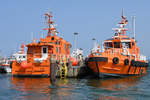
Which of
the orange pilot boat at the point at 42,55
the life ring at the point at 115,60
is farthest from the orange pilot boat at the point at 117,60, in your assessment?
the orange pilot boat at the point at 42,55

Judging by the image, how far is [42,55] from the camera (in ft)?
80.2

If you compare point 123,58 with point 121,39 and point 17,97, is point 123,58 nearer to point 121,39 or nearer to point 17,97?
point 121,39

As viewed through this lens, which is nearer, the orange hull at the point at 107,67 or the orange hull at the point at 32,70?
the orange hull at the point at 107,67

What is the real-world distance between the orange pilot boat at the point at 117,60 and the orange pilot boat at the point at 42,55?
348 centimetres

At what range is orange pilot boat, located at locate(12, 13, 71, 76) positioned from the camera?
23.2m

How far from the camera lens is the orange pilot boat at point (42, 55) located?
2323cm

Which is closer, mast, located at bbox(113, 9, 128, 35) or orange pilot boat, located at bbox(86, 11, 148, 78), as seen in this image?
orange pilot boat, located at bbox(86, 11, 148, 78)

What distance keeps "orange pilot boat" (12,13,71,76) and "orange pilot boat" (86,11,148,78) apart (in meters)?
3.48

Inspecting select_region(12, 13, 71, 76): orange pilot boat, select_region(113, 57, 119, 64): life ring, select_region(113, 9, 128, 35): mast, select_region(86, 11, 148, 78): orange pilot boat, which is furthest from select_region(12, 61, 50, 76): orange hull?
select_region(113, 9, 128, 35): mast

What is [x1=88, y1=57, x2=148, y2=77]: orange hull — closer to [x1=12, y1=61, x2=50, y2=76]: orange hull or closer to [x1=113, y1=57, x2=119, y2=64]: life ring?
[x1=113, y1=57, x2=119, y2=64]: life ring

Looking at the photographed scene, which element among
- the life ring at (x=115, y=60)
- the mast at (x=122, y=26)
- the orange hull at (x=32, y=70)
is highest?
Result: the mast at (x=122, y=26)

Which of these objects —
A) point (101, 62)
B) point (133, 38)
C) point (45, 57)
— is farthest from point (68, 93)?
point (133, 38)

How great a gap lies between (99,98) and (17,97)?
191 inches

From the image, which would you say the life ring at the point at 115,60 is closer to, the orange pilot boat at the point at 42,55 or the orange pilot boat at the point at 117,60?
the orange pilot boat at the point at 117,60
